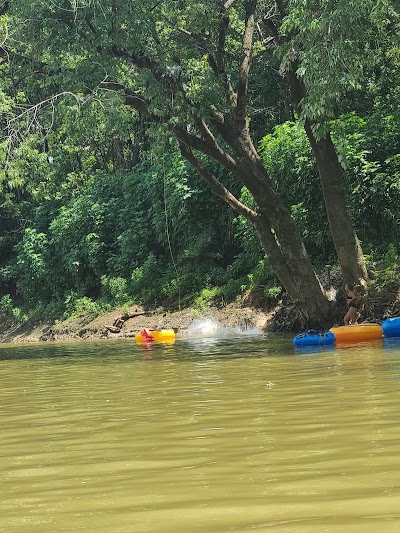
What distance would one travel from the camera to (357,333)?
44.5 feet

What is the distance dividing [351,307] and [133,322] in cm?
1149

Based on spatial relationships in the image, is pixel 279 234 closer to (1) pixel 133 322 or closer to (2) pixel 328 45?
(2) pixel 328 45

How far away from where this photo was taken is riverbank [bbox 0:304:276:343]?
22016mm

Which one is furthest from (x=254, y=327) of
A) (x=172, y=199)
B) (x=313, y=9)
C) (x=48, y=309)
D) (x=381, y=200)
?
(x=48, y=309)

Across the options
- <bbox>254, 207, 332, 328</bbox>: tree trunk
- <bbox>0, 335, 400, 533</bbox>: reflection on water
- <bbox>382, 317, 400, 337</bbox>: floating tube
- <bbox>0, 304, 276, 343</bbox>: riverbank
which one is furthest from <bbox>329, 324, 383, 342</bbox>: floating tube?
<bbox>0, 304, 276, 343</bbox>: riverbank

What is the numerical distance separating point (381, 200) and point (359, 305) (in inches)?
151

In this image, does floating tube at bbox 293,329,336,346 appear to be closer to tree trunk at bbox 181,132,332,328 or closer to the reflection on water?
tree trunk at bbox 181,132,332,328

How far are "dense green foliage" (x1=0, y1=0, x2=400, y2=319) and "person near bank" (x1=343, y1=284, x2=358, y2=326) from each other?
83.3 inches

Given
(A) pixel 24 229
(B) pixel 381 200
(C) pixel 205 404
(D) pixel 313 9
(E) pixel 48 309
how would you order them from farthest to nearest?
(A) pixel 24 229 → (E) pixel 48 309 → (B) pixel 381 200 → (D) pixel 313 9 → (C) pixel 205 404

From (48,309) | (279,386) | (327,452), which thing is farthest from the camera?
(48,309)

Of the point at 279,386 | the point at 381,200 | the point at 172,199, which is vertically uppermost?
the point at 172,199

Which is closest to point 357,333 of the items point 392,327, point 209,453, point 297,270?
point 392,327

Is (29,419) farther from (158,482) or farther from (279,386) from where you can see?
(158,482)

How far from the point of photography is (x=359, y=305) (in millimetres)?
16172
